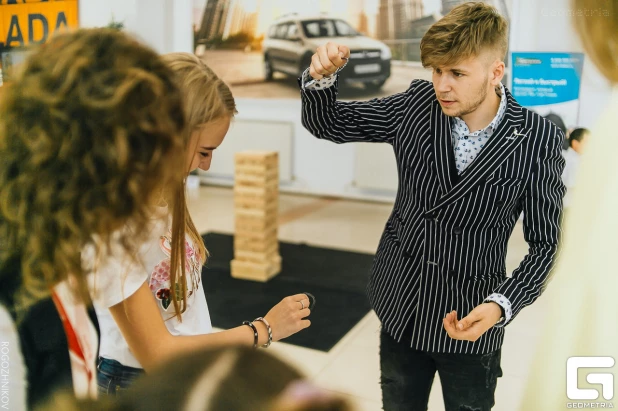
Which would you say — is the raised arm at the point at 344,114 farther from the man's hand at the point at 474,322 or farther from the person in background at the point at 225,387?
the person in background at the point at 225,387

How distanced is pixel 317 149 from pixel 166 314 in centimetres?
544

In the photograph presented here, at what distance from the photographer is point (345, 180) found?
21.1 feet

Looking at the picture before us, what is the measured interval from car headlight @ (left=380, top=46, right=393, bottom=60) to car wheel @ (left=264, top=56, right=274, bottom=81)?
50.2 inches

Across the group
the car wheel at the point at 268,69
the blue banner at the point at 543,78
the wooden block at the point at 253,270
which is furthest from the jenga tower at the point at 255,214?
the car wheel at the point at 268,69

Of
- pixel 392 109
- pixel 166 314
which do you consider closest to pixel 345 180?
pixel 392 109

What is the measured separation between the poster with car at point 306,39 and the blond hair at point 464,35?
441cm

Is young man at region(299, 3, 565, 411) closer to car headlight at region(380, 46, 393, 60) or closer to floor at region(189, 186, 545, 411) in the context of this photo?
floor at region(189, 186, 545, 411)

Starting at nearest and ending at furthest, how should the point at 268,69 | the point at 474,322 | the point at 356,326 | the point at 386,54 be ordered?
the point at 474,322, the point at 356,326, the point at 386,54, the point at 268,69

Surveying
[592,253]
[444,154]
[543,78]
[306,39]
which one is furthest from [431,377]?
[306,39]

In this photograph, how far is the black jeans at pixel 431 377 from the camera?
59.9 inches

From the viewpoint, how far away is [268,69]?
654 cm

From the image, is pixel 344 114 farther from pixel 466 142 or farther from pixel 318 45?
pixel 318 45

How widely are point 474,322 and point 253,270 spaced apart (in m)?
2.98

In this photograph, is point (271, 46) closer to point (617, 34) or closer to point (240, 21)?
point (240, 21)
